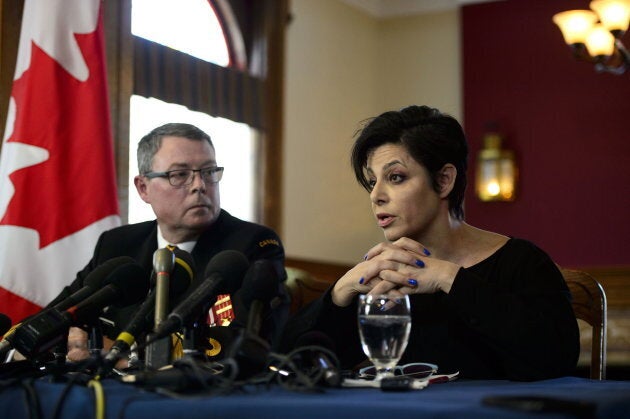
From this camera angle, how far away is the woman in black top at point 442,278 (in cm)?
184

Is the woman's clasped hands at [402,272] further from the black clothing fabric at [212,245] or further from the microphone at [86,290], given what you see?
the black clothing fabric at [212,245]

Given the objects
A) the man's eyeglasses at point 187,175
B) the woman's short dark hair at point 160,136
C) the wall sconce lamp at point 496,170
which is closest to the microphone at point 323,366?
the man's eyeglasses at point 187,175

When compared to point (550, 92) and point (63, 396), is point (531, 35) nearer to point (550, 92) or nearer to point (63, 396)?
point (550, 92)

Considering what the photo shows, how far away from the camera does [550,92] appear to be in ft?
23.3

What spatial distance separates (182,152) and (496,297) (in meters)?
1.32

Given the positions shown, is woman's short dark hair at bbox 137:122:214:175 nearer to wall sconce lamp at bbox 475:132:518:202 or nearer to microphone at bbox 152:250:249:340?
microphone at bbox 152:250:249:340

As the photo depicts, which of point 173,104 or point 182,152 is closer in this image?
point 182,152

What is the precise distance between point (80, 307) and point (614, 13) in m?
4.22

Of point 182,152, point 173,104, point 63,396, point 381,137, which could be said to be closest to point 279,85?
point 173,104

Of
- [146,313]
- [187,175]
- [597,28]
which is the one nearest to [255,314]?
[146,313]

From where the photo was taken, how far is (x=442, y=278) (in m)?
1.85

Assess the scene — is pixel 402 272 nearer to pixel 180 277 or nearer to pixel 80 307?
pixel 180 277

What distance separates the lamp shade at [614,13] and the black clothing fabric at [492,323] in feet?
11.1

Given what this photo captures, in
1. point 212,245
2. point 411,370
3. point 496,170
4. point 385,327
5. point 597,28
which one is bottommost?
point 411,370
